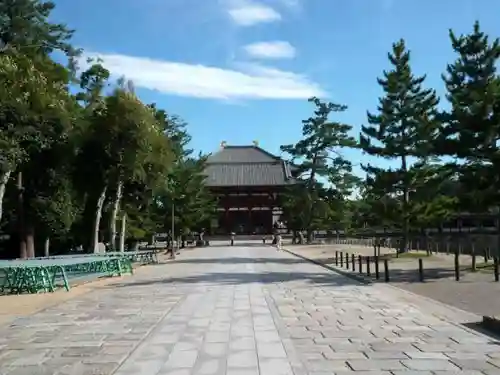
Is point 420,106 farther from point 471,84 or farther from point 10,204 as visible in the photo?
point 10,204

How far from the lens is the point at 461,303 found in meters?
12.5

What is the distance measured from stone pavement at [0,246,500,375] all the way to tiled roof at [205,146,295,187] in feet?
202

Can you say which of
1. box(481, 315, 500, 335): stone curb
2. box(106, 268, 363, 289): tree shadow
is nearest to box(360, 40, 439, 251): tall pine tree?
box(106, 268, 363, 289): tree shadow

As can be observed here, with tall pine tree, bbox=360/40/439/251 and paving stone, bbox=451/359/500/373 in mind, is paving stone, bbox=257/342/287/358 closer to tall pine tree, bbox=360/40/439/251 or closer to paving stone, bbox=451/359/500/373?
paving stone, bbox=451/359/500/373

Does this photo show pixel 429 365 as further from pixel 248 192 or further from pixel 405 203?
pixel 248 192

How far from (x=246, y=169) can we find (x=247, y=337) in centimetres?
7187

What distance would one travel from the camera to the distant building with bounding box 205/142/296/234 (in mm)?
76312

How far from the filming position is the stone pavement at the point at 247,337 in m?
6.57

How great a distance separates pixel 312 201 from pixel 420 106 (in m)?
26.9

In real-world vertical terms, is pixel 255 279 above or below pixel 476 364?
below

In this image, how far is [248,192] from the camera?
77562 millimetres

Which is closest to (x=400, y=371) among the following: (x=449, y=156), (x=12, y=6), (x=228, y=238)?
(x=449, y=156)

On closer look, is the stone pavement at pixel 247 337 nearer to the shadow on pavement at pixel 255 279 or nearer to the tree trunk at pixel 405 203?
the shadow on pavement at pixel 255 279

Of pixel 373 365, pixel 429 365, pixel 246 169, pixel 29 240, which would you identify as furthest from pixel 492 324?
pixel 246 169
